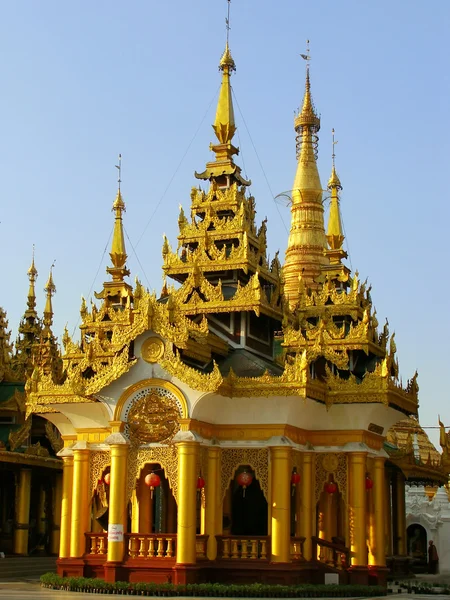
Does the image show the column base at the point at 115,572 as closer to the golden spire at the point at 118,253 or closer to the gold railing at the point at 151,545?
the gold railing at the point at 151,545

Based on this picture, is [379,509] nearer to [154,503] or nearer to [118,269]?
[154,503]

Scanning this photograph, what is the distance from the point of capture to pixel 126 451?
24969 mm

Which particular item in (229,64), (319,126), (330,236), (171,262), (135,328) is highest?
(319,126)

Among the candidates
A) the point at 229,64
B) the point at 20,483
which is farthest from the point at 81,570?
the point at 229,64

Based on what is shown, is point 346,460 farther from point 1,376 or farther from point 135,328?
point 1,376

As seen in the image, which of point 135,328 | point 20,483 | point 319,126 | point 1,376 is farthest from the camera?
point 319,126

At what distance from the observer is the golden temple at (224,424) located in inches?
965

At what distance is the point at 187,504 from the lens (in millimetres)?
23953

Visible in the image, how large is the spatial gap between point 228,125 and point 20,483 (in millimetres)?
13635

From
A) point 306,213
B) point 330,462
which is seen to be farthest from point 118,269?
point 330,462

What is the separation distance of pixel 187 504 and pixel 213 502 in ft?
4.14

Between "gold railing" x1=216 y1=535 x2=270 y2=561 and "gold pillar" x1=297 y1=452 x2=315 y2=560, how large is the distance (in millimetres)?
1244

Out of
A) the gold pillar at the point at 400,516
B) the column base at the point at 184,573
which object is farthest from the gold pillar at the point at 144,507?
the gold pillar at the point at 400,516

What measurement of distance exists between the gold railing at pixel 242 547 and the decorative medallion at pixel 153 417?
2.67m
